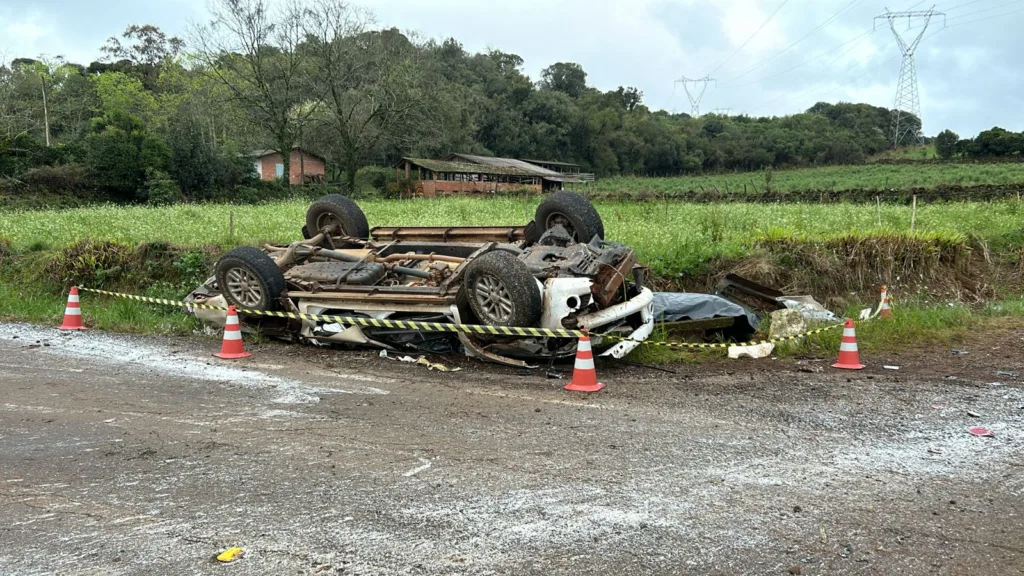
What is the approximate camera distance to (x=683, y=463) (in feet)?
13.2

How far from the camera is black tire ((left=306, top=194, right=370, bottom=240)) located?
361 inches

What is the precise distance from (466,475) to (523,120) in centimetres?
7495

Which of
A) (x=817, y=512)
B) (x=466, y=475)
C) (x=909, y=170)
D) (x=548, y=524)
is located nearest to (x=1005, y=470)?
(x=817, y=512)

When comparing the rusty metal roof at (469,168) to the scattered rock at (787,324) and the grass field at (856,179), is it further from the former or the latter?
the scattered rock at (787,324)

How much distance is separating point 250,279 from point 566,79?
103712mm

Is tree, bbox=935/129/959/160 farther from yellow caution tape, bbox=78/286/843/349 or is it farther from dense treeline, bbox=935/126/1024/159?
yellow caution tape, bbox=78/286/843/349

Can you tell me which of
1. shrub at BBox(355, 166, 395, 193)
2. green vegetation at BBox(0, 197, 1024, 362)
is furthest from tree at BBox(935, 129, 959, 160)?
green vegetation at BBox(0, 197, 1024, 362)

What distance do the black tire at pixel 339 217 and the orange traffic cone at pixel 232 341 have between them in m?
2.11

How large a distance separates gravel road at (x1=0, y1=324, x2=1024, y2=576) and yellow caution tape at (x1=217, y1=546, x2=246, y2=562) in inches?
1.7

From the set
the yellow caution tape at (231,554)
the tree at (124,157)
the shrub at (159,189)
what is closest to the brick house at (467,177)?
the shrub at (159,189)

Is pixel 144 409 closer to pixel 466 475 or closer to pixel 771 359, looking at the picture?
pixel 466 475

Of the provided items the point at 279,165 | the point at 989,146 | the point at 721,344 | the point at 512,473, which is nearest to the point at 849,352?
the point at 721,344

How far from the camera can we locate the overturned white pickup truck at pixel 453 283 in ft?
21.0

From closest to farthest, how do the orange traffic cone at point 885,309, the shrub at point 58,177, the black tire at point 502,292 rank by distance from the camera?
the black tire at point 502,292 < the orange traffic cone at point 885,309 < the shrub at point 58,177
